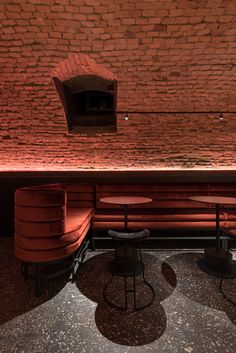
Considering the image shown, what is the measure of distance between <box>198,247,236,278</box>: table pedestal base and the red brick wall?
6.75ft

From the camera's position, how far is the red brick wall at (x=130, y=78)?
2.82 meters

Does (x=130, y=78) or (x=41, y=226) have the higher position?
(x=130, y=78)

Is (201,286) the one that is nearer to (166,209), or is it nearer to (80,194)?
(166,209)

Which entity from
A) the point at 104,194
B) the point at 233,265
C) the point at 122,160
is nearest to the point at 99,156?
the point at 122,160

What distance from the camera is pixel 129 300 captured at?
2250 mm

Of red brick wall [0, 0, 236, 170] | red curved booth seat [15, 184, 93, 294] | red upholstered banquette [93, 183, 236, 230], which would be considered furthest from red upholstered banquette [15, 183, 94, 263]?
red brick wall [0, 0, 236, 170]

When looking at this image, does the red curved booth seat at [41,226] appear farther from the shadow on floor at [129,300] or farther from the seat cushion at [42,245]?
the shadow on floor at [129,300]

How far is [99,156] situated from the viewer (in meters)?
4.39

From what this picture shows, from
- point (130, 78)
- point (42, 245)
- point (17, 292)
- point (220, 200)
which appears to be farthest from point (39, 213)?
point (130, 78)

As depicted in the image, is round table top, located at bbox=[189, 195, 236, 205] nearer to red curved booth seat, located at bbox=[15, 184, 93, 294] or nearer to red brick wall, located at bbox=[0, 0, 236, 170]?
red brick wall, located at bbox=[0, 0, 236, 170]

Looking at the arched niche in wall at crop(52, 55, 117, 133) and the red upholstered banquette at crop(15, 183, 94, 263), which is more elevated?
the arched niche in wall at crop(52, 55, 117, 133)

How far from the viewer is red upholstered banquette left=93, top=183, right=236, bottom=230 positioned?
11.5 ft

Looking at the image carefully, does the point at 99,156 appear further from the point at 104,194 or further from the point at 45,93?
the point at 45,93

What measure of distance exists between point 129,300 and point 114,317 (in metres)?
0.31
